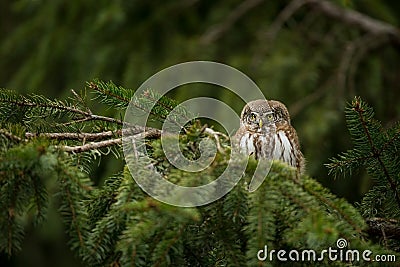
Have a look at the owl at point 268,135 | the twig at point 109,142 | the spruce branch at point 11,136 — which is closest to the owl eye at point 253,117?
the owl at point 268,135

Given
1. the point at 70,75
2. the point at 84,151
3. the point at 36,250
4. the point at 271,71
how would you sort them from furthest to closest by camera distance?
the point at 36,250
the point at 70,75
the point at 271,71
the point at 84,151

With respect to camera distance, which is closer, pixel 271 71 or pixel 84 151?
pixel 84 151

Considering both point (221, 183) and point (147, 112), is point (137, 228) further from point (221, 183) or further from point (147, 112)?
point (147, 112)

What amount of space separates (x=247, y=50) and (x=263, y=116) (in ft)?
4.49

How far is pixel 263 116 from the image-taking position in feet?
8.05

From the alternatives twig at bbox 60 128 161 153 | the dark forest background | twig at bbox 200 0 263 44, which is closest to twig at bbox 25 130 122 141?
twig at bbox 60 128 161 153

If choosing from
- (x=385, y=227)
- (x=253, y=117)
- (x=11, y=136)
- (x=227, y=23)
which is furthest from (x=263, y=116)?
(x=227, y=23)

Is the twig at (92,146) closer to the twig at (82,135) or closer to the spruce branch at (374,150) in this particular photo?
the twig at (82,135)

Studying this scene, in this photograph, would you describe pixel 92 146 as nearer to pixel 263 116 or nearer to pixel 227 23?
pixel 263 116

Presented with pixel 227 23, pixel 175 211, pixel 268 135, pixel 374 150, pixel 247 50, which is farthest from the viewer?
pixel 247 50

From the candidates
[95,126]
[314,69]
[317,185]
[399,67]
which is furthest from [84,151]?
[399,67]

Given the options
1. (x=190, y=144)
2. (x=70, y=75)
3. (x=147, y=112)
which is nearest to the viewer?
(x=190, y=144)

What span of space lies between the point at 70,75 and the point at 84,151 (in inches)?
86.6

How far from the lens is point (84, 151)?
1642mm
